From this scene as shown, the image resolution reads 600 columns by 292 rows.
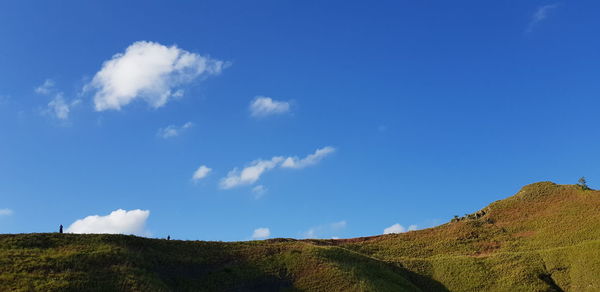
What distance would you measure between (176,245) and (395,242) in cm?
4256

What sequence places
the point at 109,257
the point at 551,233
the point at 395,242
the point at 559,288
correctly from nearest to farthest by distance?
the point at 109,257
the point at 559,288
the point at 551,233
the point at 395,242

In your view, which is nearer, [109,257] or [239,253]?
[109,257]

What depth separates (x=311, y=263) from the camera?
68.3 metres

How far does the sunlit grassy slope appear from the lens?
5697 centimetres

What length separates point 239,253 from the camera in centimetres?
7206

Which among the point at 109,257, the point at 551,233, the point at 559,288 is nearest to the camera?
the point at 109,257

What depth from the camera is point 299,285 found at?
63344 millimetres

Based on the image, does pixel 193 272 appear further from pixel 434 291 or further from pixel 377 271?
pixel 434 291

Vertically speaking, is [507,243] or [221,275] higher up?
[507,243]

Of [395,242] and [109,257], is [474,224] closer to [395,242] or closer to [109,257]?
[395,242]

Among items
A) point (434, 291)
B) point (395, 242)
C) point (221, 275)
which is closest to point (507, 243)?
point (395, 242)

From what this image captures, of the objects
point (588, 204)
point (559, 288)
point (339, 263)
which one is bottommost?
point (559, 288)

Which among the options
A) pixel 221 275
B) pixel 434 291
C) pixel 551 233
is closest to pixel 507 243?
pixel 551 233

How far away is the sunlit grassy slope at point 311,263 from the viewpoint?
56969 millimetres
